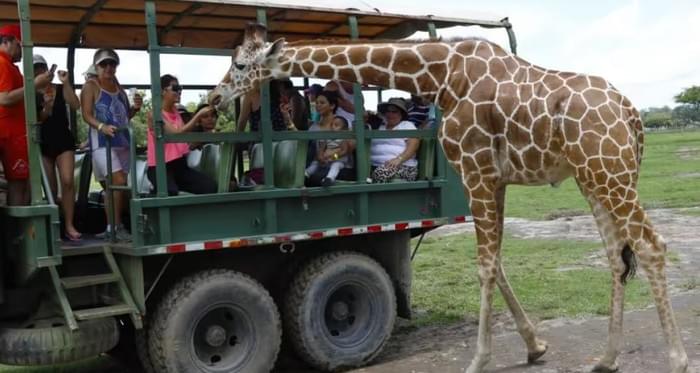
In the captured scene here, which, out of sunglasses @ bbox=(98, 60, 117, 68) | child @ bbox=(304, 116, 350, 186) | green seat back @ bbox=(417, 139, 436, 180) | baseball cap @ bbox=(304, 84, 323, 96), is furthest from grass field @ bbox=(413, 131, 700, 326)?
sunglasses @ bbox=(98, 60, 117, 68)

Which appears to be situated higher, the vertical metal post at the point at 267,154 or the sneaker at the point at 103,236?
the vertical metal post at the point at 267,154

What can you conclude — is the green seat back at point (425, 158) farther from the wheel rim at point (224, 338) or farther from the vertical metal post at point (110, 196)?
the vertical metal post at point (110, 196)

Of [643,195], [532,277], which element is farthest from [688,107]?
[532,277]

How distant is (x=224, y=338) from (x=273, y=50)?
2.10m

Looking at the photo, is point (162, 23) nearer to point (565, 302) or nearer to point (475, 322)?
point (475, 322)

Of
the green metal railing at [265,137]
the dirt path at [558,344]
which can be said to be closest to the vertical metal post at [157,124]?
the green metal railing at [265,137]

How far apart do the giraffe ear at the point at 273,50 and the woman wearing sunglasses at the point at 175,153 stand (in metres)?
0.62

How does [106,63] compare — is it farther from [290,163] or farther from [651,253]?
[651,253]

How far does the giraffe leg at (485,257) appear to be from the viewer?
5645mm

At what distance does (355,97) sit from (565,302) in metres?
3.11

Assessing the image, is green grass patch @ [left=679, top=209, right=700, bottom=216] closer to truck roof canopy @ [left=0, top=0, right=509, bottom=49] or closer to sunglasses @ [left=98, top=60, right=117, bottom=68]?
truck roof canopy @ [left=0, top=0, right=509, bottom=49]

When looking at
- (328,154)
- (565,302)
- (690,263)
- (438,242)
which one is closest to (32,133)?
(328,154)

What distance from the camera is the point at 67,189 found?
5.89 m

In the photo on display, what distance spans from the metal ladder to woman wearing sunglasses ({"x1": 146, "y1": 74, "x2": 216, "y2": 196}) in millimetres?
664
